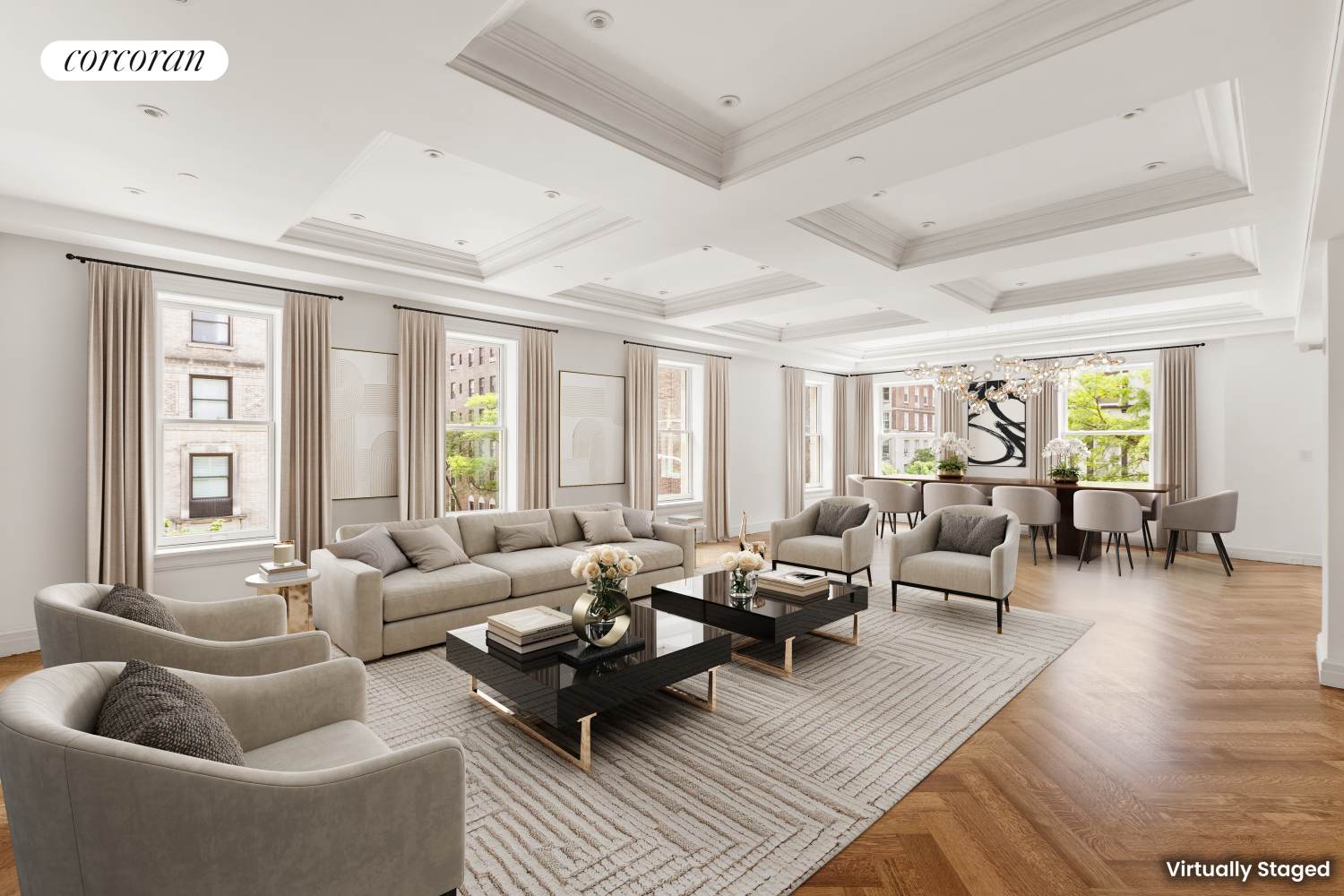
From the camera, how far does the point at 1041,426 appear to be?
8438 millimetres

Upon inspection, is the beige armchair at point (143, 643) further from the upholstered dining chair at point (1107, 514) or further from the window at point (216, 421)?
the upholstered dining chair at point (1107, 514)

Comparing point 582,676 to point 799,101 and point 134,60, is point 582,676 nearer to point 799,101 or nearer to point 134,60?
point 799,101

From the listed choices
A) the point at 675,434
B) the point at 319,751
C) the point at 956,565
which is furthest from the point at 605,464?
the point at 319,751

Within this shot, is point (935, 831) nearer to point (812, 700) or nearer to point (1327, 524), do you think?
point (812, 700)

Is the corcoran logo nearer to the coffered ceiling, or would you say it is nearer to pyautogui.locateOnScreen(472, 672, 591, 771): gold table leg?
the coffered ceiling

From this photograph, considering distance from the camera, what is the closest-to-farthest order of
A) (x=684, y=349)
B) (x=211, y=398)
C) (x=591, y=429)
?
(x=211, y=398), (x=591, y=429), (x=684, y=349)

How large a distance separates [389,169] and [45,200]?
1.92 m

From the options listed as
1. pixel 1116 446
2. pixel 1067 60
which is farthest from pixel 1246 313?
pixel 1067 60

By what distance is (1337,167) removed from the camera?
8.47ft

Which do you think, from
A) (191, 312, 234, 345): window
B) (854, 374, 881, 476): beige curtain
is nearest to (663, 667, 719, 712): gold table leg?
A: (191, 312, 234, 345): window

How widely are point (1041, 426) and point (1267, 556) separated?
2.64m

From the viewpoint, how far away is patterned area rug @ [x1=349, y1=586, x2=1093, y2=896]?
1.94m

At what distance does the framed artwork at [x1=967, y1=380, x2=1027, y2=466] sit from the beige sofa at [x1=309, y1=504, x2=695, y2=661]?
5959mm

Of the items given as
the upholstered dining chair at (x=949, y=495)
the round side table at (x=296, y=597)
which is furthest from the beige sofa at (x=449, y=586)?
the upholstered dining chair at (x=949, y=495)
